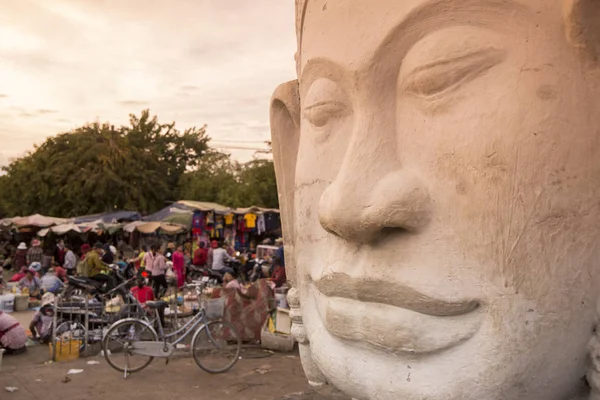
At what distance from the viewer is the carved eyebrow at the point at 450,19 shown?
1.72 m

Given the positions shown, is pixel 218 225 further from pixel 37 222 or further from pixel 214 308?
pixel 214 308

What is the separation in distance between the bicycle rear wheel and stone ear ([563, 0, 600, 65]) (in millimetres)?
6685

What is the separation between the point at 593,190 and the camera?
67.1 inches

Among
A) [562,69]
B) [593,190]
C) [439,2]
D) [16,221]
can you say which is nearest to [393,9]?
[439,2]

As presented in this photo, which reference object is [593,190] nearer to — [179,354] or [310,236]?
[310,236]

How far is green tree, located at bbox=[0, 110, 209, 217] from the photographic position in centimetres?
2653

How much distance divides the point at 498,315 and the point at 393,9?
3.38 feet

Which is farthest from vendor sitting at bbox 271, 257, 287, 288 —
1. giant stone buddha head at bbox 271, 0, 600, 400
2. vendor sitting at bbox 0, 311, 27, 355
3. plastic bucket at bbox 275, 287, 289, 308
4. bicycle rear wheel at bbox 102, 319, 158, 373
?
giant stone buddha head at bbox 271, 0, 600, 400

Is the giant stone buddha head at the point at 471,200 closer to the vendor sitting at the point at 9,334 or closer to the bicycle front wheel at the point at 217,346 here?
the bicycle front wheel at the point at 217,346

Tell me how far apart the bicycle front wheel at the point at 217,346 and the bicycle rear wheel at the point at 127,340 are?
0.69 meters

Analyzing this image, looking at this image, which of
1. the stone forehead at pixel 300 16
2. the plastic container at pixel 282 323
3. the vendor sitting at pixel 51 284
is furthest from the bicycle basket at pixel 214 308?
the stone forehead at pixel 300 16

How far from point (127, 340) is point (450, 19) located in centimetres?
660

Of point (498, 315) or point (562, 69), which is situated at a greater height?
point (562, 69)

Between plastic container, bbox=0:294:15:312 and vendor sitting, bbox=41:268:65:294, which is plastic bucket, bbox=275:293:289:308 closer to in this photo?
vendor sitting, bbox=41:268:65:294
